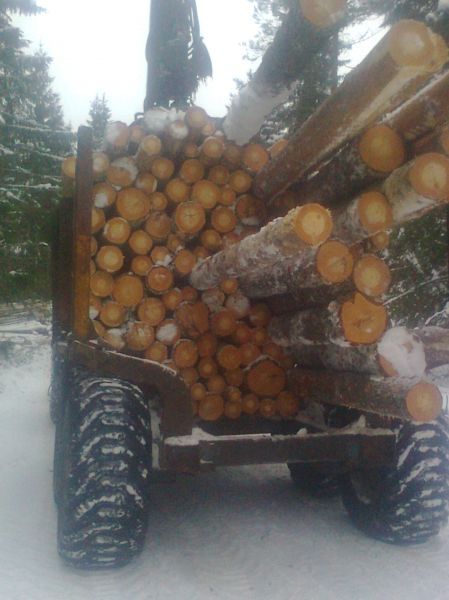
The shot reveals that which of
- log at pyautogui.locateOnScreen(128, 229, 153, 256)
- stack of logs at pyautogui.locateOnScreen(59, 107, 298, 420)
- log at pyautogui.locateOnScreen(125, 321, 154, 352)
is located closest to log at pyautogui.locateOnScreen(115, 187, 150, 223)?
stack of logs at pyautogui.locateOnScreen(59, 107, 298, 420)

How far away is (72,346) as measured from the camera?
11.3 ft

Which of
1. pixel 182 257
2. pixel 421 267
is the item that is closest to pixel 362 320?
pixel 182 257

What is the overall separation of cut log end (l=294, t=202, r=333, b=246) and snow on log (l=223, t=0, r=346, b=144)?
1.34 metres

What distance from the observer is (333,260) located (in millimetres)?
3197

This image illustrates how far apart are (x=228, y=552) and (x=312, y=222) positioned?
85.5 inches

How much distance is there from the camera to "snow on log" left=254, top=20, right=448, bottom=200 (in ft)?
7.83

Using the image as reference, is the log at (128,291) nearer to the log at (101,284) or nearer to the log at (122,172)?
the log at (101,284)

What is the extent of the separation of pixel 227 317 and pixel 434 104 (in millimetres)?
2267

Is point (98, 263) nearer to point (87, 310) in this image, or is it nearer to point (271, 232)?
point (87, 310)

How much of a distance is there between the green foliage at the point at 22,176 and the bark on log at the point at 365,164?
9.14m

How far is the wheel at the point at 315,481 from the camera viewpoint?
4.52 m

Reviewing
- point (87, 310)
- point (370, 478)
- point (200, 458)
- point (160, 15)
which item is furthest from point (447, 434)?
point (160, 15)

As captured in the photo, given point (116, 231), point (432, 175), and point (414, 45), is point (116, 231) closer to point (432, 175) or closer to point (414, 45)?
point (432, 175)

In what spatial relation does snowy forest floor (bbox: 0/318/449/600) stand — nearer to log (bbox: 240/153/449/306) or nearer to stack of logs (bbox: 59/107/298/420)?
stack of logs (bbox: 59/107/298/420)
